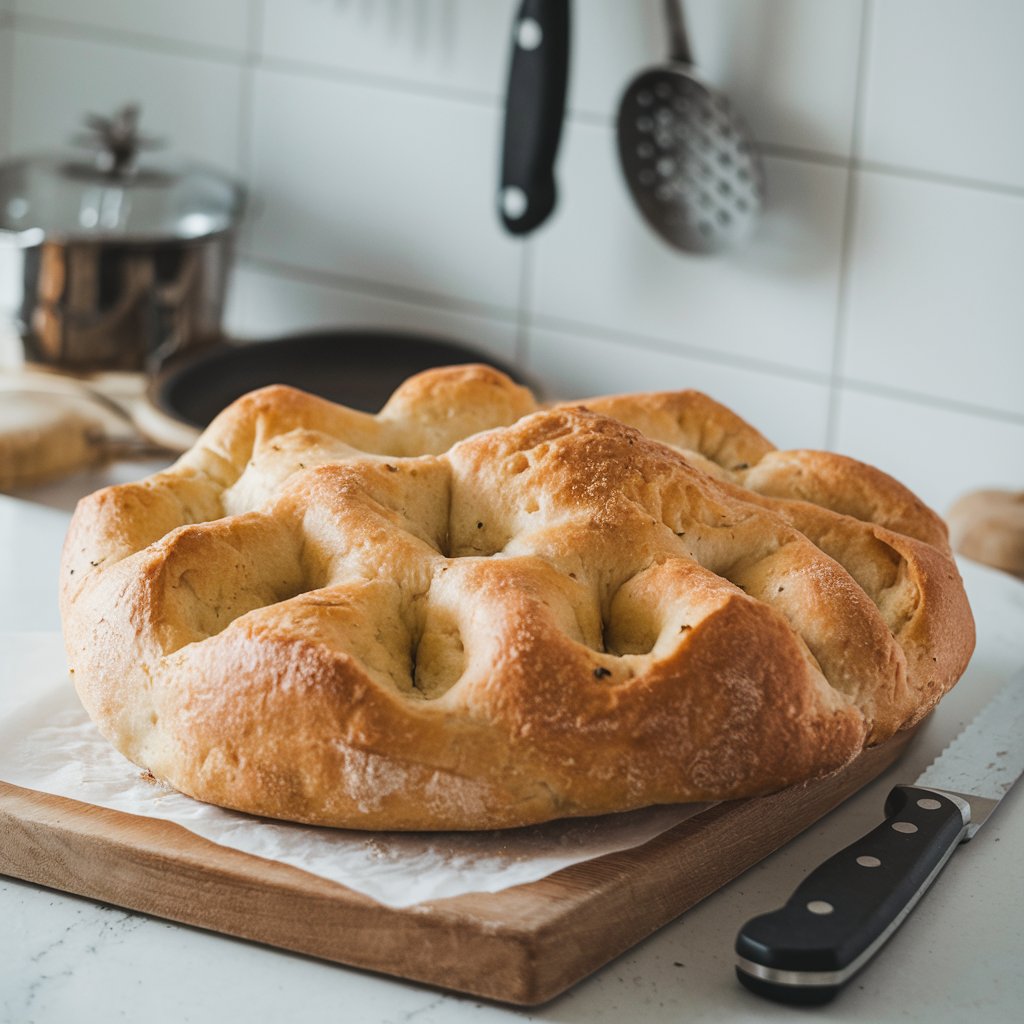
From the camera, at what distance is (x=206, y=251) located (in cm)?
199

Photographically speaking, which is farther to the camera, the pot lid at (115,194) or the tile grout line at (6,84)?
the tile grout line at (6,84)

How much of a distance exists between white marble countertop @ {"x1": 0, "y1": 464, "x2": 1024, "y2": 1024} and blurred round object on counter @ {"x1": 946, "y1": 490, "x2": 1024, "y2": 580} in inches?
25.7

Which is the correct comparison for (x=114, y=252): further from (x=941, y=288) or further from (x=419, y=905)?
(x=419, y=905)

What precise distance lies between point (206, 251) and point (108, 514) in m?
1.19

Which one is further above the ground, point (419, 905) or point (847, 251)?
point (847, 251)

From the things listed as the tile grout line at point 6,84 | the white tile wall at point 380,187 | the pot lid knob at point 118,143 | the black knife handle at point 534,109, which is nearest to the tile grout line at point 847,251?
the black knife handle at point 534,109

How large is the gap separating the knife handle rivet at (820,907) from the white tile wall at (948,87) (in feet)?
3.96

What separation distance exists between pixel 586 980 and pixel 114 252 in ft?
4.74

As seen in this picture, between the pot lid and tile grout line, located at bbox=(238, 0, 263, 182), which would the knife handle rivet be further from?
tile grout line, located at bbox=(238, 0, 263, 182)

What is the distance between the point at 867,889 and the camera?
2.30ft

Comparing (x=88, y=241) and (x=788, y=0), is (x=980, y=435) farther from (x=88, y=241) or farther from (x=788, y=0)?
(x=88, y=241)

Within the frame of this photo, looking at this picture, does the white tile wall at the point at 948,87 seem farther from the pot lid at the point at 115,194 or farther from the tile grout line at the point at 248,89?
the tile grout line at the point at 248,89

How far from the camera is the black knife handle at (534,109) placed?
5.80 feet

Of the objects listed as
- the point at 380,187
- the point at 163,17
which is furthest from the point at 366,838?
the point at 163,17
